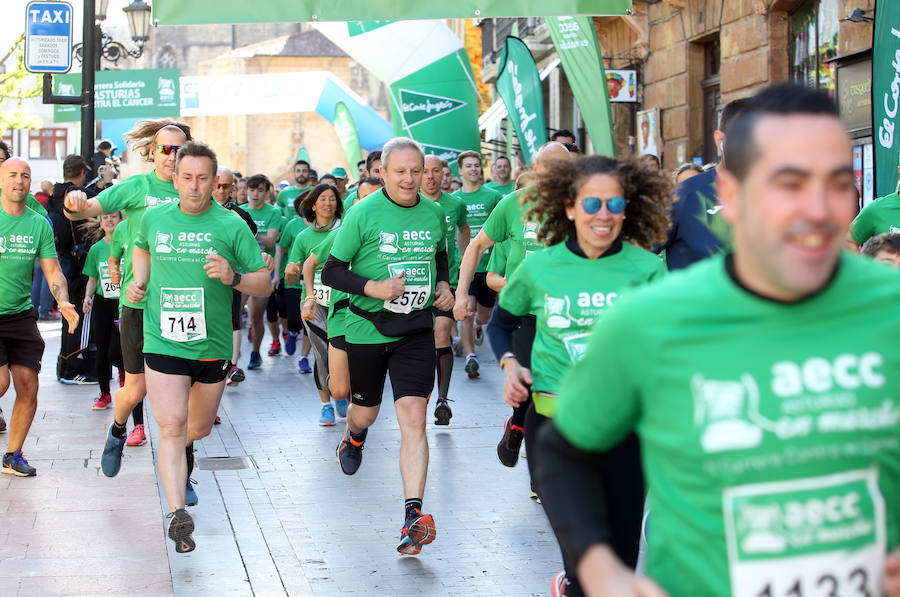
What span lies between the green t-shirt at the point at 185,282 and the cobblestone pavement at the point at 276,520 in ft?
3.34

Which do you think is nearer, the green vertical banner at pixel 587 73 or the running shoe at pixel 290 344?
the green vertical banner at pixel 587 73

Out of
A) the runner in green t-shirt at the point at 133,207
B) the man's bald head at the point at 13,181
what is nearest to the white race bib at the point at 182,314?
the runner in green t-shirt at the point at 133,207

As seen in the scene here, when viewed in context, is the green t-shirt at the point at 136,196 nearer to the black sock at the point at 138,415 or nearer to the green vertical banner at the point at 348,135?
the black sock at the point at 138,415

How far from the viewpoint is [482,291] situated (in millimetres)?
12617

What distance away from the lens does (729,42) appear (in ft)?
56.3

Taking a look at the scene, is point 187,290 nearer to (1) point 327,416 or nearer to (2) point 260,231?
(1) point 327,416

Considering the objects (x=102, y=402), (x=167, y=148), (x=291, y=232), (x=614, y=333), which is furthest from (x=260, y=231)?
(x=614, y=333)

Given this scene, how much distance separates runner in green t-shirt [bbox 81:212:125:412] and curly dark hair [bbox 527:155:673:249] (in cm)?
568

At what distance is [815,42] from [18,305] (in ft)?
34.7

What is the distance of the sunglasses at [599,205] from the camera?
448 centimetres

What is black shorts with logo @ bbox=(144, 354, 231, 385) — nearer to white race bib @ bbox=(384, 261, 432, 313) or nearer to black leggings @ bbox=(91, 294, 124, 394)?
white race bib @ bbox=(384, 261, 432, 313)

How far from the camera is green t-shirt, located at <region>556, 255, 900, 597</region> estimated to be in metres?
2.00

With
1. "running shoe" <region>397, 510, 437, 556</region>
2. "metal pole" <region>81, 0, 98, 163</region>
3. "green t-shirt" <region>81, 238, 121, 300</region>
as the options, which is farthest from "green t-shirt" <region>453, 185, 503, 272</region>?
"running shoe" <region>397, 510, 437, 556</region>

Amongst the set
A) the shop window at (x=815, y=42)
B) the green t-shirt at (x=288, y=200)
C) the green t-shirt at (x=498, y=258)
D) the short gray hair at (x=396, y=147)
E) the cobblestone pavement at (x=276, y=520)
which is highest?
the shop window at (x=815, y=42)
